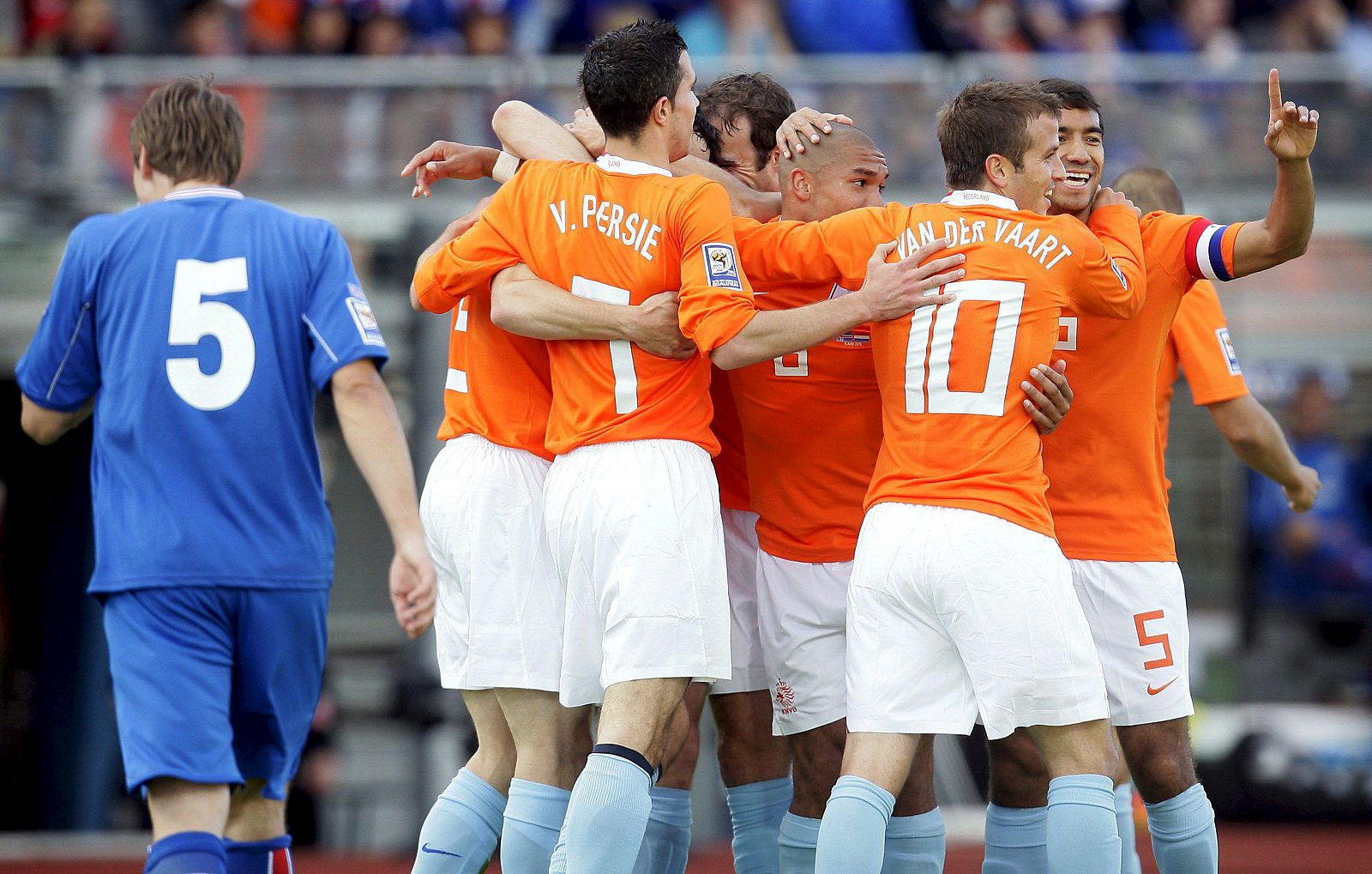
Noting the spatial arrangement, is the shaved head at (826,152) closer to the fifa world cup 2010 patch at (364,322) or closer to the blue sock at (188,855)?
the fifa world cup 2010 patch at (364,322)

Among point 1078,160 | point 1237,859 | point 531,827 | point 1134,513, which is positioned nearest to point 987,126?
point 1078,160

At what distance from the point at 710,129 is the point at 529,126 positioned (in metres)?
0.63

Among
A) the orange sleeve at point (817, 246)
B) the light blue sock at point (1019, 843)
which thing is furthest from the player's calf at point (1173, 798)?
the orange sleeve at point (817, 246)

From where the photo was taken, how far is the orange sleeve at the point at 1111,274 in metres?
4.00

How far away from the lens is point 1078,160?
4477 mm

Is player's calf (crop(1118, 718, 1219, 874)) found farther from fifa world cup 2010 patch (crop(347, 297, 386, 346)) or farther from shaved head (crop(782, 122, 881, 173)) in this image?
fifa world cup 2010 patch (crop(347, 297, 386, 346))

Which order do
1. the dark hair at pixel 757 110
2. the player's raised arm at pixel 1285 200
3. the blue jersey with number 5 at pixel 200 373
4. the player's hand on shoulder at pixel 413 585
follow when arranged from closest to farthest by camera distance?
the player's hand on shoulder at pixel 413 585
the blue jersey with number 5 at pixel 200 373
the player's raised arm at pixel 1285 200
the dark hair at pixel 757 110

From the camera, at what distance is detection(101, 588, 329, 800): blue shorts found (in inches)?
151

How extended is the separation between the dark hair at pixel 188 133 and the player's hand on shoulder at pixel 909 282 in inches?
66.9

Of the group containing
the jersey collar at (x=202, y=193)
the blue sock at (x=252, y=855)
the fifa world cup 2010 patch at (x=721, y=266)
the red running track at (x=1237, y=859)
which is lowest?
the red running track at (x=1237, y=859)

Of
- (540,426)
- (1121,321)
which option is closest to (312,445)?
(540,426)

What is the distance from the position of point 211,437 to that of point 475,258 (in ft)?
2.72

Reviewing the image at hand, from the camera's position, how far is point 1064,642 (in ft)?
12.6

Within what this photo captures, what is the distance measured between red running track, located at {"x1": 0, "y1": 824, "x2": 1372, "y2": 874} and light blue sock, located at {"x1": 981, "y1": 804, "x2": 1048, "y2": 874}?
352 cm
